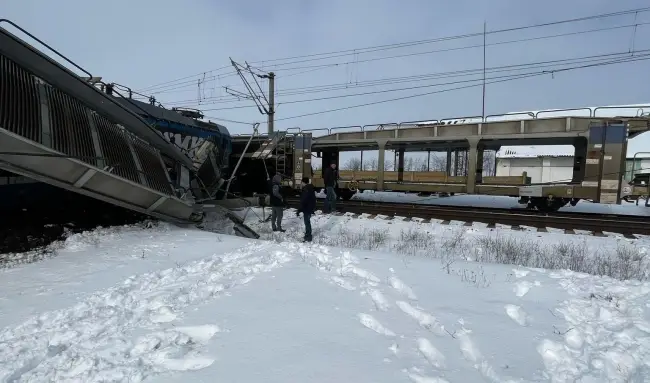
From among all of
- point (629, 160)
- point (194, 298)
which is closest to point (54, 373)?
point (194, 298)

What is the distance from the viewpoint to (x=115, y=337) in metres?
3.01

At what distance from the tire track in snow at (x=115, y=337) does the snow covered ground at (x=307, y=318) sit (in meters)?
0.01

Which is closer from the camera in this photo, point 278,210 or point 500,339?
point 500,339

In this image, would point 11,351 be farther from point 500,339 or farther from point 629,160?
point 629,160

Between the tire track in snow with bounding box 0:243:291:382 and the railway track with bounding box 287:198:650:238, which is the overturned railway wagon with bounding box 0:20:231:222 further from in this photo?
the railway track with bounding box 287:198:650:238

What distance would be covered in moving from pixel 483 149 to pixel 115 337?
524 inches

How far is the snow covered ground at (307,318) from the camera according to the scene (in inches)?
103

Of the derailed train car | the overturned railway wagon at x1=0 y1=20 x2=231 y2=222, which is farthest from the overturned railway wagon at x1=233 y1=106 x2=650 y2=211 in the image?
the overturned railway wagon at x1=0 y1=20 x2=231 y2=222

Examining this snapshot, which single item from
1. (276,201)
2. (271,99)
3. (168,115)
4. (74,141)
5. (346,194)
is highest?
(271,99)

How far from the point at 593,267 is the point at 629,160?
947 inches

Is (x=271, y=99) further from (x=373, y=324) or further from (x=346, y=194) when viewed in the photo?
(x=373, y=324)

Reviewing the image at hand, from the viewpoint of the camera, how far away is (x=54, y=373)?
2488 millimetres

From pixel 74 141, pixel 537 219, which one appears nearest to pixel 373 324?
pixel 74 141

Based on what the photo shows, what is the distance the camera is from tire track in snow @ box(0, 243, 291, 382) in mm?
2537
